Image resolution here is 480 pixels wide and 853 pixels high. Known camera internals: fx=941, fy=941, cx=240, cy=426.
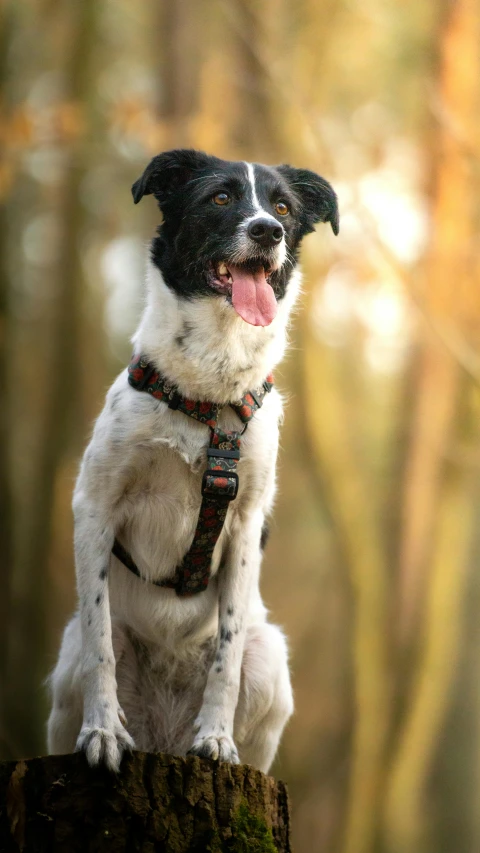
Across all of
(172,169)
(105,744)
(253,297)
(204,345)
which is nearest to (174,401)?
(204,345)

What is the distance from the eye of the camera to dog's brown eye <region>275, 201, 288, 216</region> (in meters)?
3.82

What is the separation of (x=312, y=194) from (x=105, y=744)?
2438 millimetres

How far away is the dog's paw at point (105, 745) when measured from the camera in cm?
297

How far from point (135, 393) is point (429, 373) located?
21.9 ft

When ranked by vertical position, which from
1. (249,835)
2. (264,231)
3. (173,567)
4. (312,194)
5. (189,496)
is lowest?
(249,835)

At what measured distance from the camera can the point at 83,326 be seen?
9523mm

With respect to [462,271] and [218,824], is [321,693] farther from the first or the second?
[218,824]

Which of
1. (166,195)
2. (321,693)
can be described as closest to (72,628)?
(166,195)

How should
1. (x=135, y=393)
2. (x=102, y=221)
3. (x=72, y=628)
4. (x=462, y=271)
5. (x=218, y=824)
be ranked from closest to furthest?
(x=218, y=824) → (x=135, y=393) → (x=72, y=628) → (x=462, y=271) → (x=102, y=221)

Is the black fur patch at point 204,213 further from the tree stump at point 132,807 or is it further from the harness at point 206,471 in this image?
the tree stump at point 132,807

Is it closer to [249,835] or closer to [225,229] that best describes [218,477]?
[225,229]

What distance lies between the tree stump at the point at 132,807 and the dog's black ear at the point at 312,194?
231 centimetres

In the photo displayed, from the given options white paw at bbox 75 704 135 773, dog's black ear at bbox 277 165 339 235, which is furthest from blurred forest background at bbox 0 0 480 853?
white paw at bbox 75 704 135 773

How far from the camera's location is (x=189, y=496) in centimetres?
356
